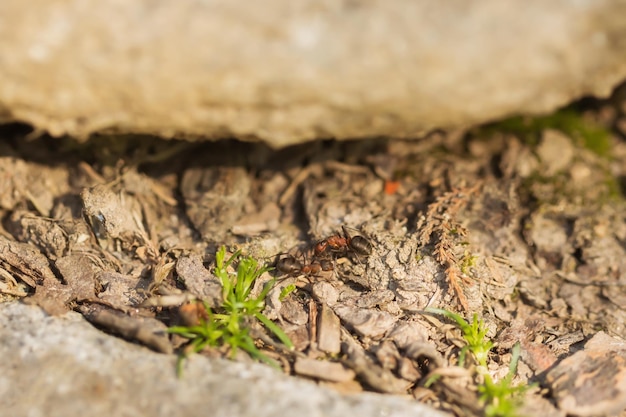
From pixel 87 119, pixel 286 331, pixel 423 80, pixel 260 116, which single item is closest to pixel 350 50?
pixel 423 80

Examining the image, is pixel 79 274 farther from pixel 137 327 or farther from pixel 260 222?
pixel 260 222

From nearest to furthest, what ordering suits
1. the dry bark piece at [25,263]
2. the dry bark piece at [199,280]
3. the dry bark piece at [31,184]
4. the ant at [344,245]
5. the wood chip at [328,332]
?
1. the wood chip at [328,332]
2. the dry bark piece at [199,280]
3. the dry bark piece at [25,263]
4. the ant at [344,245]
5. the dry bark piece at [31,184]

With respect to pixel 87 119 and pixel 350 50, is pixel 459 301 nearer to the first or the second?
pixel 350 50

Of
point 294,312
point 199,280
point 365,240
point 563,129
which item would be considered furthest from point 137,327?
point 563,129

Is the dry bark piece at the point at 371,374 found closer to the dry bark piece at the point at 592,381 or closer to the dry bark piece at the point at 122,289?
the dry bark piece at the point at 592,381

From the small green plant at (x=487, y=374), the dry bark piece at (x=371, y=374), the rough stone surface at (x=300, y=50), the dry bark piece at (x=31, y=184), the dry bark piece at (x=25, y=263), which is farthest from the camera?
the dry bark piece at (x=31, y=184)

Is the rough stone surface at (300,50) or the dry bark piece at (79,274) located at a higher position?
the rough stone surface at (300,50)

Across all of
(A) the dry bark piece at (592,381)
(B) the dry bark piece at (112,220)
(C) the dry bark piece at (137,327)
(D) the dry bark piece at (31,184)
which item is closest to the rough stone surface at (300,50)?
(B) the dry bark piece at (112,220)
